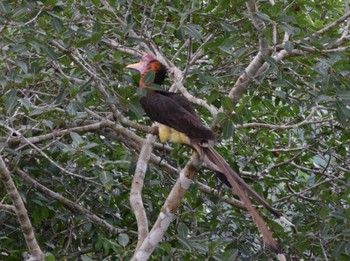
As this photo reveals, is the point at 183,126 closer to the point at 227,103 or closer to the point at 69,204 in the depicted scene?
the point at 227,103

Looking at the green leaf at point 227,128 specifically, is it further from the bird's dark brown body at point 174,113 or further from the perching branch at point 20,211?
the perching branch at point 20,211

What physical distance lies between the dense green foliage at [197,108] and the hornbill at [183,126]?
2.8 inches

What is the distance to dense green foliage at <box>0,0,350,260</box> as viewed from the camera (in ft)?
9.32

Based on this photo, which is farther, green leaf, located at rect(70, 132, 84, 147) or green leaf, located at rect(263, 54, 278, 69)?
green leaf, located at rect(70, 132, 84, 147)

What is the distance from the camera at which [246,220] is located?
3.54 m

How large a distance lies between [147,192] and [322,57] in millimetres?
1127

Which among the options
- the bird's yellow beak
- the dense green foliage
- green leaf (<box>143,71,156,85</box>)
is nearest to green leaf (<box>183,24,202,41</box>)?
the dense green foliage

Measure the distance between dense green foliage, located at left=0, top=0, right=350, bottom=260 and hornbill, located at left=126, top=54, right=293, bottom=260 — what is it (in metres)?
0.07

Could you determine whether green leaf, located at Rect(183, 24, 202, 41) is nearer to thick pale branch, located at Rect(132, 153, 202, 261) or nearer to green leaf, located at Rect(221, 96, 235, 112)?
green leaf, located at Rect(221, 96, 235, 112)

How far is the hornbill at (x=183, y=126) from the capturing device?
2.72 meters

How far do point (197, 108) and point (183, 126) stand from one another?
24.8 inches

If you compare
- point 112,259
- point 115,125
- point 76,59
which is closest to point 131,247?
point 112,259

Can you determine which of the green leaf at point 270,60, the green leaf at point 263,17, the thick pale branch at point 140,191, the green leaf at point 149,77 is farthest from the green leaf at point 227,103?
the thick pale branch at point 140,191

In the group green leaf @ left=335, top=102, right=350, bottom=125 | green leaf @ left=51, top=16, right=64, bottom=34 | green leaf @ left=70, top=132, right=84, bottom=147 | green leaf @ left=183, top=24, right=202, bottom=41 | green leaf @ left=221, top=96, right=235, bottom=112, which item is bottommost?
green leaf @ left=70, top=132, right=84, bottom=147
